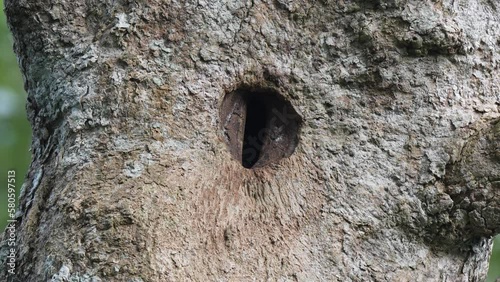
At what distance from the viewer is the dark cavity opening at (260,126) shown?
1.40 metres

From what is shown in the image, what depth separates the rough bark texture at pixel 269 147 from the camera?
128 centimetres

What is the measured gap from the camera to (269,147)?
143 cm

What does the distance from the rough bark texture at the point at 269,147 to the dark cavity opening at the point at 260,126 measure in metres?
0.01

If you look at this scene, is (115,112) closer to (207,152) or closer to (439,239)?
(207,152)

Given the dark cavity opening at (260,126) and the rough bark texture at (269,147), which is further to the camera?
the dark cavity opening at (260,126)

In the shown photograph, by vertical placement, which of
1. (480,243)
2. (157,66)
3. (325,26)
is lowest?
(480,243)

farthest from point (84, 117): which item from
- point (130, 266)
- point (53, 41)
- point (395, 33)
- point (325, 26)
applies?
point (395, 33)

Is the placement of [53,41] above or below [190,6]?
below

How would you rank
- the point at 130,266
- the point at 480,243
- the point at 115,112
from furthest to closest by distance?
the point at 480,243, the point at 115,112, the point at 130,266

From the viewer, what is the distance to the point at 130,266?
121 centimetres

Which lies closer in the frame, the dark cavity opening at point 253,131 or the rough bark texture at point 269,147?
the rough bark texture at point 269,147

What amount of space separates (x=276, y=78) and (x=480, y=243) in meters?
0.44

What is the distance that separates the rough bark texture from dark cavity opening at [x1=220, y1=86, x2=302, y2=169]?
15 millimetres

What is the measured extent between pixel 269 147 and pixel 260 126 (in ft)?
0.20
